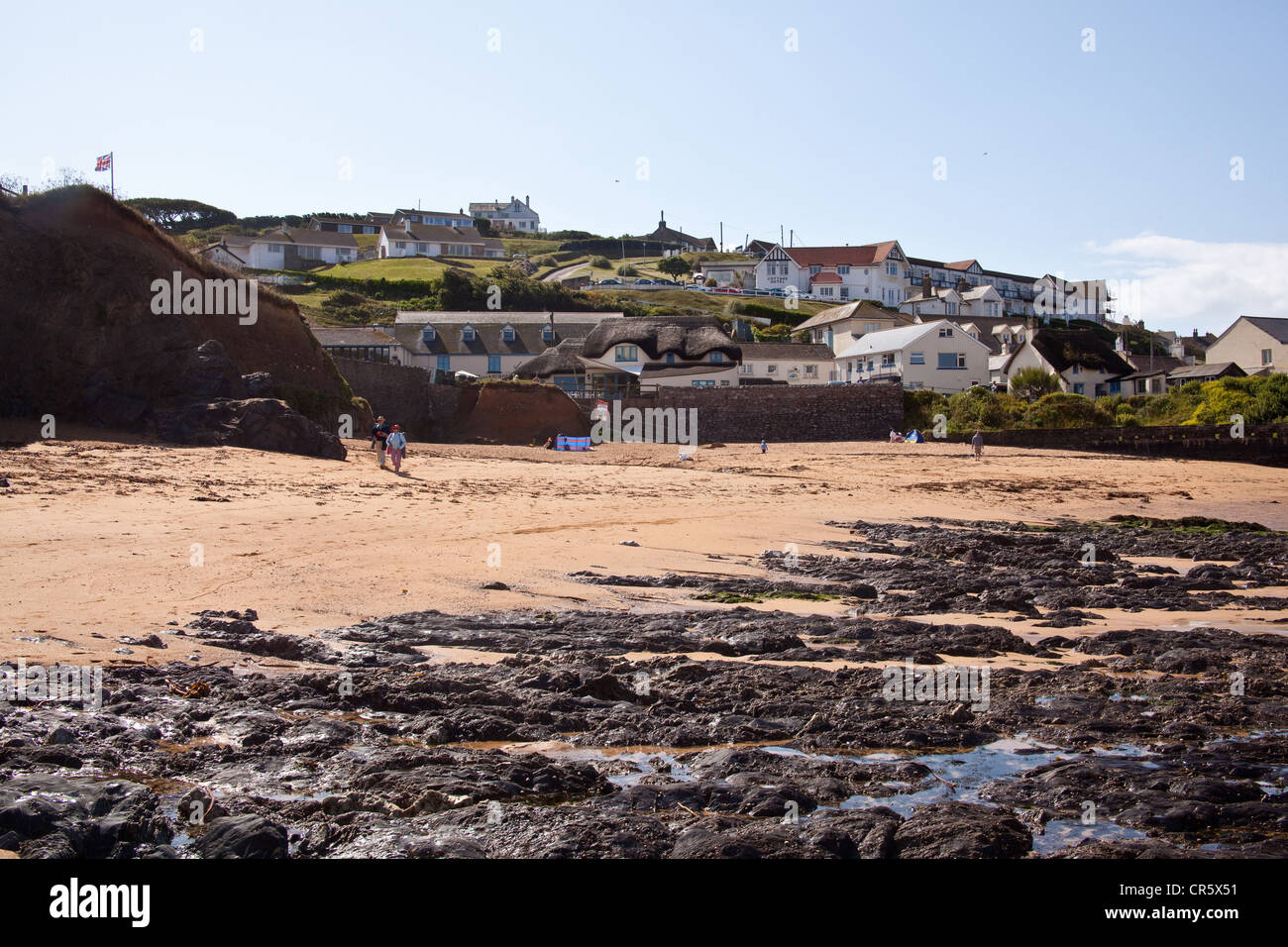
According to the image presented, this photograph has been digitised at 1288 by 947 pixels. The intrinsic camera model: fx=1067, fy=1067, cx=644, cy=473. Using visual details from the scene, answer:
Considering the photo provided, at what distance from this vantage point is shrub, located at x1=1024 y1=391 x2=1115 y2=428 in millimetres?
41094

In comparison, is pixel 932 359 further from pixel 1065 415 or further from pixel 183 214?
pixel 183 214

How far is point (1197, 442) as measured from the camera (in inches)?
1384

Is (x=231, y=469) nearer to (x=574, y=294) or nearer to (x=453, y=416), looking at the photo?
(x=453, y=416)

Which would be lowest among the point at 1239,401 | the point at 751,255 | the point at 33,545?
the point at 33,545

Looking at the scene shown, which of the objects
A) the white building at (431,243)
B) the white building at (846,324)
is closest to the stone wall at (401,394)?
the white building at (846,324)

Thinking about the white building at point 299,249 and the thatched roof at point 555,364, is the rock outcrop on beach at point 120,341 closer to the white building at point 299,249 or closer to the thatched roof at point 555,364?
the thatched roof at point 555,364

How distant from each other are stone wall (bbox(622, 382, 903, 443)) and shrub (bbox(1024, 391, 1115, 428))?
5687 millimetres

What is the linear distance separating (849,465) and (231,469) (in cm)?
1848

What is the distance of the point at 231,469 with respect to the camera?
1861cm

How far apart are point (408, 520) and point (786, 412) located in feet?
102

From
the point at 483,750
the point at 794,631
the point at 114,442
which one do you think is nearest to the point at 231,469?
the point at 114,442

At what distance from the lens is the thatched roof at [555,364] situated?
52.6 m

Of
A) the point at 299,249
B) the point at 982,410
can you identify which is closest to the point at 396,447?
the point at 982,410

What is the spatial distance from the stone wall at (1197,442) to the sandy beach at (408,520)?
5209 mm
